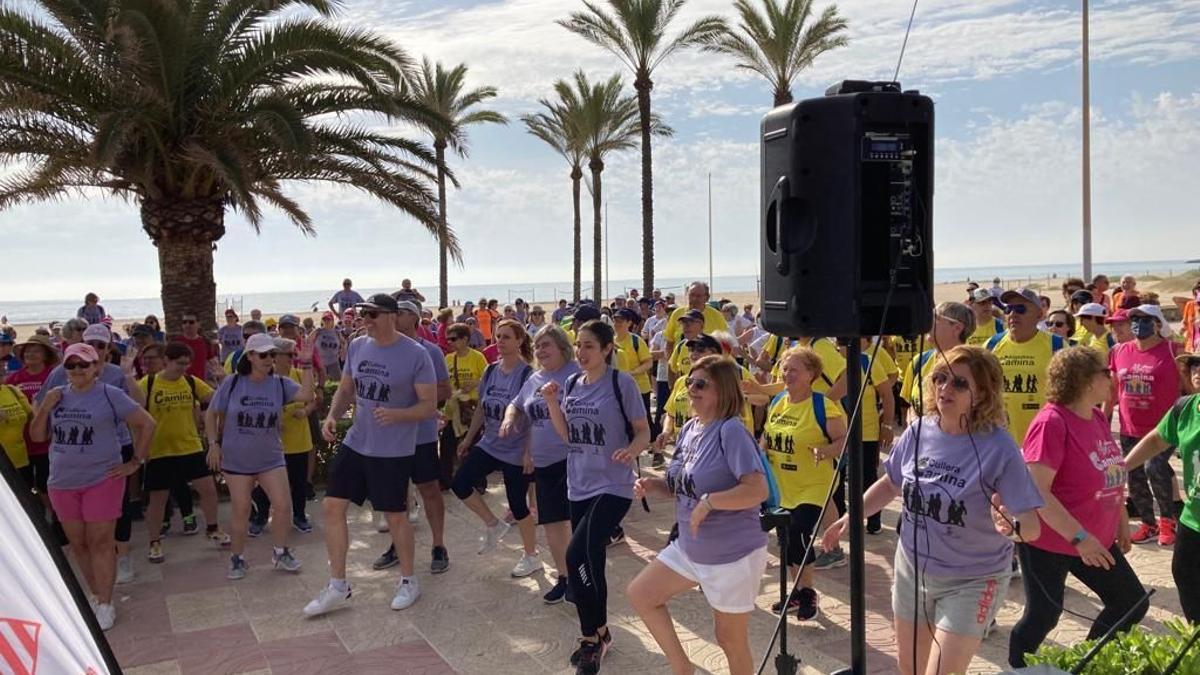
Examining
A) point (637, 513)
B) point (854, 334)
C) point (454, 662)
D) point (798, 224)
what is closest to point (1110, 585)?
point (854, 334)

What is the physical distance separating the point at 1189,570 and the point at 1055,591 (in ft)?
2.21

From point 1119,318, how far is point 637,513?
4273 mm

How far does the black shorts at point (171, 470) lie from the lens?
739cm

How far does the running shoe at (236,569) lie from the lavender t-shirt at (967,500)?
16.7 feet

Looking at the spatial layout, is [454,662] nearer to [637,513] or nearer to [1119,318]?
[637,513]

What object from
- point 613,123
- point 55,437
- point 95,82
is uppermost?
point 613,123

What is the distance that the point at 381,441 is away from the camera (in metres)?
6.14

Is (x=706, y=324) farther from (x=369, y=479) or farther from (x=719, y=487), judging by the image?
(x=719, y=487)

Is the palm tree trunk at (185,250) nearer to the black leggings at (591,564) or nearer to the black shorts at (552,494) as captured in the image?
the black shorts at (552,494)

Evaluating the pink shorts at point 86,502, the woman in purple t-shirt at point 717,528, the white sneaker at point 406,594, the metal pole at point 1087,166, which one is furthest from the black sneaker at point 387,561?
the metal pole at point 1087,166

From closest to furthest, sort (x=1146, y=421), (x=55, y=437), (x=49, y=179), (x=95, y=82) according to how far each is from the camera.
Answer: (x=55, y=437) < (x=1146, y=421) < (x=95, y=82) < (x=49, y=179)

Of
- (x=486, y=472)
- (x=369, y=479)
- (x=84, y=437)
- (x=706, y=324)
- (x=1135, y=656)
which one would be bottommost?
(x=486, y=472)

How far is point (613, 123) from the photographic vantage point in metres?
31.9

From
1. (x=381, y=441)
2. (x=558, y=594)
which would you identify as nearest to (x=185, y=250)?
(x=381, y=441)
